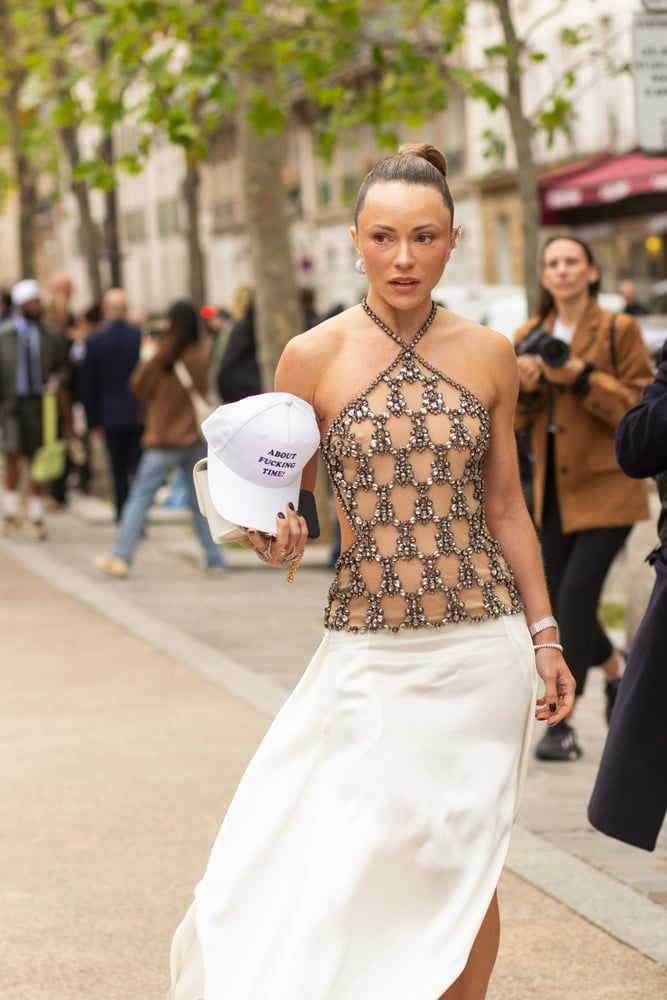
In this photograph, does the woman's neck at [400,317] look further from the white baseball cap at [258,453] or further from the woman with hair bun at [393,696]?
the white baseball cap at [258,453]

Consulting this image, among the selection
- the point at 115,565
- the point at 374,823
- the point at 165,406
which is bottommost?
the point at 115,565

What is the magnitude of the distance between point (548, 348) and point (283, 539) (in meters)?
3.54

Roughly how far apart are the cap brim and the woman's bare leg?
0.83 m

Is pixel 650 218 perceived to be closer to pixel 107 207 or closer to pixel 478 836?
pixel 107 207

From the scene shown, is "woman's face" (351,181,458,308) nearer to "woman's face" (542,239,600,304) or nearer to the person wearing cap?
"woman's face" (542,239,600,304)

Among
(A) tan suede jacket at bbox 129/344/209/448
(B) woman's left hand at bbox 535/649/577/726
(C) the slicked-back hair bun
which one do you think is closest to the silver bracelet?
(B) woman's left hand at bbox 535/649/577/726

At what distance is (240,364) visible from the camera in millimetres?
15562

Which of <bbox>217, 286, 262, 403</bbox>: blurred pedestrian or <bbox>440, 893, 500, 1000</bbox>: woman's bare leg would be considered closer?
<bbox>440, 893, 500, 1000</bbox>: woman's bare leg

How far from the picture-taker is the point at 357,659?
379 centimetres

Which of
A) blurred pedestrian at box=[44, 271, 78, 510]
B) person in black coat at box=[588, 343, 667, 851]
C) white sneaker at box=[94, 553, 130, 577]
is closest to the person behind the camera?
person in black coat at box=[588, 343, 667, 851]

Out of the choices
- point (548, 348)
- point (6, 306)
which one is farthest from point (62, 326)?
point (548, 348)

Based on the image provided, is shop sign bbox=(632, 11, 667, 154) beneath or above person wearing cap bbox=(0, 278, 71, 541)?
above

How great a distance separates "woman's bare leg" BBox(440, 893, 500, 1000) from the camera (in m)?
3.83

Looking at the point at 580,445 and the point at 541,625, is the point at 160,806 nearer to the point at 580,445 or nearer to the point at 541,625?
the point at 580,445
